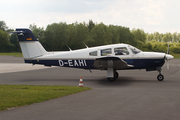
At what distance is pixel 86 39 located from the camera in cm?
8256

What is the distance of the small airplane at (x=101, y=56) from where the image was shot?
14.0 m

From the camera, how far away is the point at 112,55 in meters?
14.2

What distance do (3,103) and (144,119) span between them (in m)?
4.88

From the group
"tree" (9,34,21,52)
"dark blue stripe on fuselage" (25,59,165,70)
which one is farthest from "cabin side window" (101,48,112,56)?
"tree" (9,34,21,52)

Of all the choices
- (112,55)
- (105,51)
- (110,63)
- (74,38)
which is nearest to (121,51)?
(112,55)

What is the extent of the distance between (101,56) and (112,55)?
770mm

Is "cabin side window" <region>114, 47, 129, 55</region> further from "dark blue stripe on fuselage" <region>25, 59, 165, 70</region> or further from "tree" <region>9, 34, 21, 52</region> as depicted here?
"tree" <region>9, 34, 21, 52</region>

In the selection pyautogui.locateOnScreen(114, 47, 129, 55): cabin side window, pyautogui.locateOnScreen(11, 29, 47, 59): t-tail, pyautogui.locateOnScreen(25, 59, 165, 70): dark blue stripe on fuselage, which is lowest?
pyautogui.locateOnScreen(25, 59, 165, 70): dark blue stripe on fuselage

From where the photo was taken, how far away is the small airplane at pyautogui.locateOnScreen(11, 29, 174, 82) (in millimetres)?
13961

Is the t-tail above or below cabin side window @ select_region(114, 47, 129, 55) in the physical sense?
above

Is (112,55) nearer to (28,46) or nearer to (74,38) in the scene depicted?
(28,46)

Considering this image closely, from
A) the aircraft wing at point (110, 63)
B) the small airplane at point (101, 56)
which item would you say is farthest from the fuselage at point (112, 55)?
the aircraft wing at point (110, 63)

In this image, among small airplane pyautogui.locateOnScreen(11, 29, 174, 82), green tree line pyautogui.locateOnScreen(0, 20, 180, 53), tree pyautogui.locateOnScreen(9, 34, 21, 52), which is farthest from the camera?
tree pyautogui.locateOnScreen(9, 34, 21, 52)

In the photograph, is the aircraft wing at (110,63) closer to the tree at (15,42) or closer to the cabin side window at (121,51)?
the cabin side window at (121,51)
